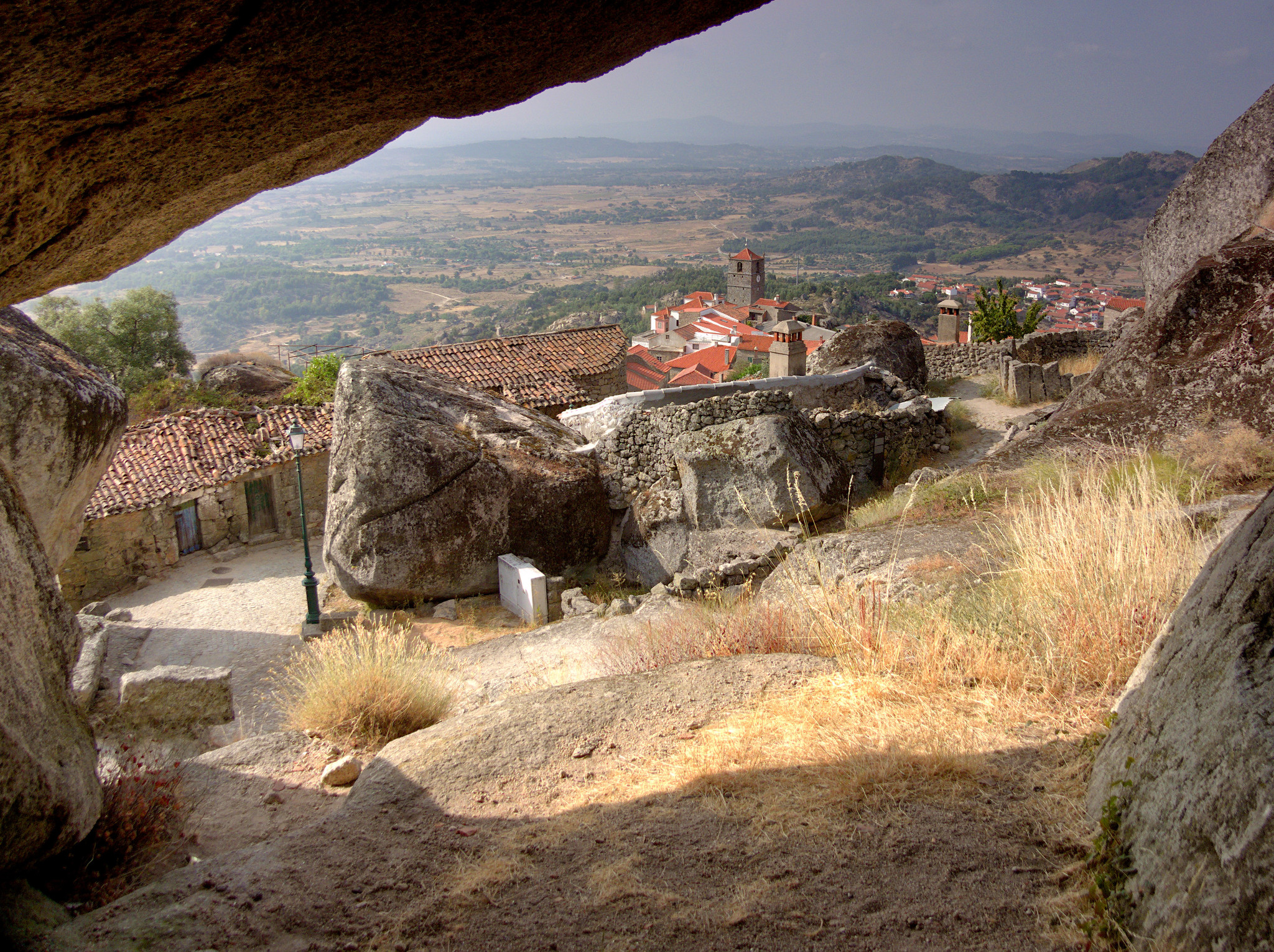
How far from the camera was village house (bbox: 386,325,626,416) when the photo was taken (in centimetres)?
2177

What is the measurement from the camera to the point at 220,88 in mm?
2529

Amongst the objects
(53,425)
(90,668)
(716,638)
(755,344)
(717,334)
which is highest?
(53,425)

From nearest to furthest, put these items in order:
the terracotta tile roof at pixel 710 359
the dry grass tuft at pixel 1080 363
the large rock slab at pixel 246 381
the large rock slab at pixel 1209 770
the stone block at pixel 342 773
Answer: the large rock slab at pixel 1209 770, the stone block at pixel 342 773, the dry grass tuft at pixel 1080 363, the large rock slab at pixel 246 381, the terracotta tile roof at pixel 710 359

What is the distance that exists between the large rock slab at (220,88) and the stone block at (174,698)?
5578mm

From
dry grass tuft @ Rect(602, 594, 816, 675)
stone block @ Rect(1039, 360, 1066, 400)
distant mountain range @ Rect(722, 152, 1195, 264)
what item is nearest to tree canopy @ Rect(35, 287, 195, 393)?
stone block @ Rect(1039, 360, 1066, 400)

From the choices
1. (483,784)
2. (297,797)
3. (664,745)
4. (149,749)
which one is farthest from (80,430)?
(664,745)

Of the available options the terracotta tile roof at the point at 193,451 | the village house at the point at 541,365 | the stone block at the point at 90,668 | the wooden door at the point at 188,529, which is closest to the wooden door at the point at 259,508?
the terracotta tile roof at the point at 193,451

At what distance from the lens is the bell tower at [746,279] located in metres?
84.8

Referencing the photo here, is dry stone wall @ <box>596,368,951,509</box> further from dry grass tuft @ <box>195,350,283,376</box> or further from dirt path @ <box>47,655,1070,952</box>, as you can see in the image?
dry grass tuft @ <box>195,350,283,376</box>

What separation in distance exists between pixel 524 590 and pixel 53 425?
587cm

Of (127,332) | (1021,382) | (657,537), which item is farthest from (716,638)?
(127,332)

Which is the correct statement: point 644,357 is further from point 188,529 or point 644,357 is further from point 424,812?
point 424,812

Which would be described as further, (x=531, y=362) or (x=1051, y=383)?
(x=531, y=362)

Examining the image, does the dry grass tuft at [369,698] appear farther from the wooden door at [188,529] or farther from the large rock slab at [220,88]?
the wooden door at [188,529]
